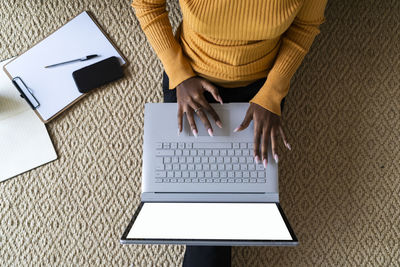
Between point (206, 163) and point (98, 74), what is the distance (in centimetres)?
47

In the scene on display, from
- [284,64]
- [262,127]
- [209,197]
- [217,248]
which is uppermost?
[284,64]

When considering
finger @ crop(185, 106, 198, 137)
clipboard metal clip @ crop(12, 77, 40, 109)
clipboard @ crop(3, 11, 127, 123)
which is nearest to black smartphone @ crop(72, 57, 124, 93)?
clipboard @ crop(3, 11, 127, 123)

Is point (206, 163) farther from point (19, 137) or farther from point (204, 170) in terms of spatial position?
point (19, 137)

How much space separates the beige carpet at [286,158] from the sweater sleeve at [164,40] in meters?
0.30

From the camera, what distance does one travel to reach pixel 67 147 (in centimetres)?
93

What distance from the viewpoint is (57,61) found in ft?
3.03

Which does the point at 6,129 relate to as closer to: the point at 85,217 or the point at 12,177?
the point at 12,177

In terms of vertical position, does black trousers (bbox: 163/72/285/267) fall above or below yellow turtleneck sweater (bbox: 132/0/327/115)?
below

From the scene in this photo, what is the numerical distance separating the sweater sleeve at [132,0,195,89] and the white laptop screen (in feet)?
0.84

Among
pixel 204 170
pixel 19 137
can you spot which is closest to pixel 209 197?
pixel 204 170

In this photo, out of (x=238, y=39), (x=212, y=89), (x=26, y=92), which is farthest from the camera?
(x=26, y=92)

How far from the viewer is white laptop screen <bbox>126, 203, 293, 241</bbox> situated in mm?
506

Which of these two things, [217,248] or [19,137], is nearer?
[217,248]

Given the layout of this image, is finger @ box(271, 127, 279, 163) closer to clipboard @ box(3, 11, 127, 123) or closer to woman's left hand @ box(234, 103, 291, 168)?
woman's left hand @ box(234, 103, 291, 168)
